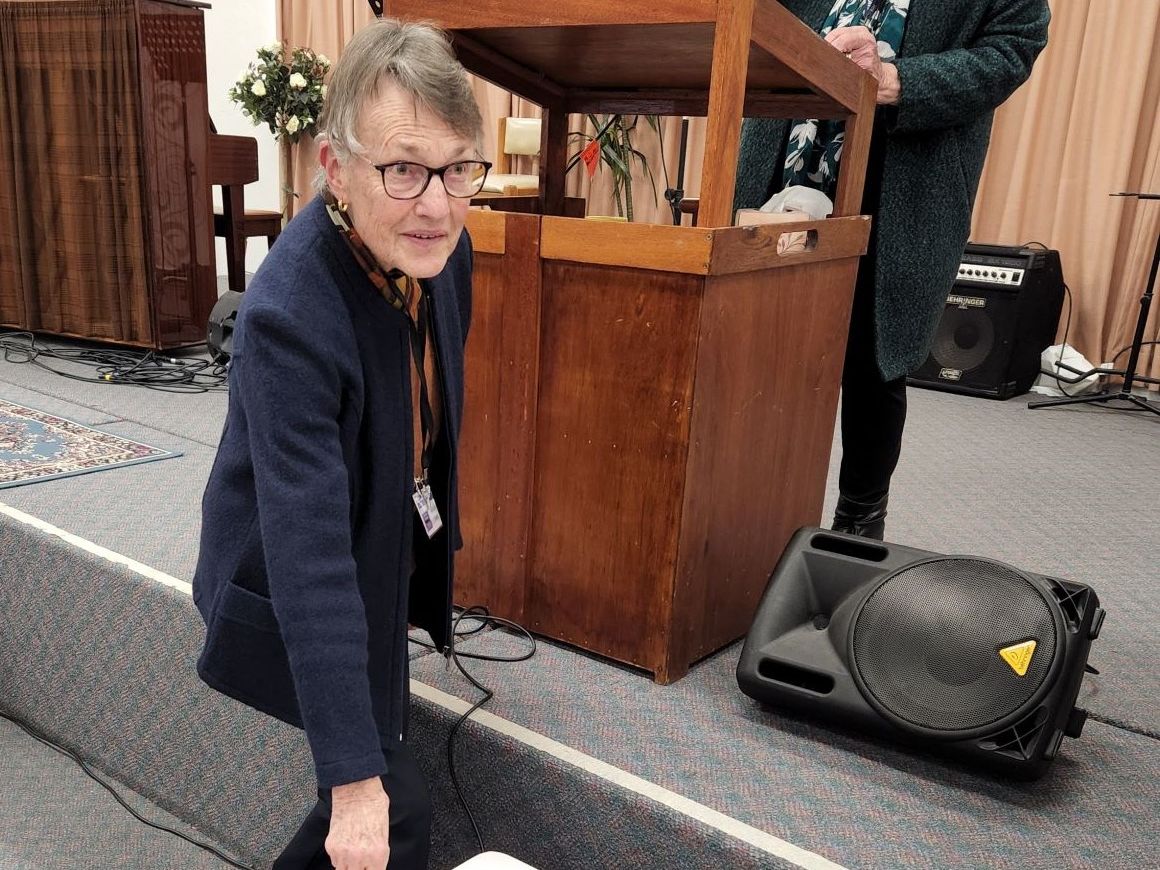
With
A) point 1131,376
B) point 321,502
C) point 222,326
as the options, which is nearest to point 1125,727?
point 321,502

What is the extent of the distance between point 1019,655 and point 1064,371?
287cm

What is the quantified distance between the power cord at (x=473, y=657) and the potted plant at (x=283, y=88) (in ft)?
13.2

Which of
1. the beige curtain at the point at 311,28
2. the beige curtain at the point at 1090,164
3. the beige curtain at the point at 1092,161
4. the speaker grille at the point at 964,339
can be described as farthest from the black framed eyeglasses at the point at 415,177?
the beige curtain at the point at 311,28

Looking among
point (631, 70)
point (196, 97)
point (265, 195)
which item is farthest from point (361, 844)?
point (265, 195)

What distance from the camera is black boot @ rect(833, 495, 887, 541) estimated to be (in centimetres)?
172

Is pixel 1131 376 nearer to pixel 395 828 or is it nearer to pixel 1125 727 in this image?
pixel 1125 727

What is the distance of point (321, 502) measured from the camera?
0.87 m

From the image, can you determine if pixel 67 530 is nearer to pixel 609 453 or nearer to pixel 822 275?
pixel 609 453

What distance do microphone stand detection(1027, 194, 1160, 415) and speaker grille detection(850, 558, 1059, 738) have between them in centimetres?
244

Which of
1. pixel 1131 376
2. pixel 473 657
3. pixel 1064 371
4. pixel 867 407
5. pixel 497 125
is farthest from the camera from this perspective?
pixel 497 125

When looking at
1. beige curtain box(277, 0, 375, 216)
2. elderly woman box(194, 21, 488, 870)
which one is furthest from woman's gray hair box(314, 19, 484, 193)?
beige curtain box(277, 0, 375, 216)

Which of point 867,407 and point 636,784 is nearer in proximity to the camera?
point 636,784

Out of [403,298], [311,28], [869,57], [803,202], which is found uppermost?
[311,28]

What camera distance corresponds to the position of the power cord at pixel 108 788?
156cm
